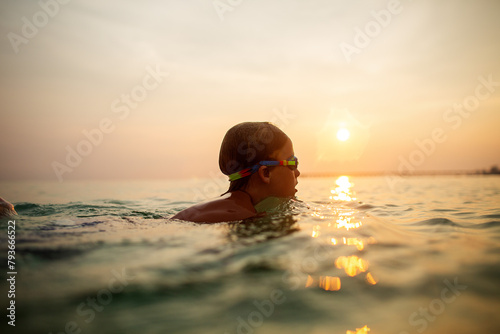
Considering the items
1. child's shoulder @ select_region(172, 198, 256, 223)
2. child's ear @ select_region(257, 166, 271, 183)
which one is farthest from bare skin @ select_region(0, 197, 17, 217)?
child's ear @ select_region(257, 166, 271, 183)

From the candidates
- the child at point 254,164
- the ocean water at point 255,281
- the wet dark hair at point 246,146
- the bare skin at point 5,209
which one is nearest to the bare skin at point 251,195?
the child at point 254,164

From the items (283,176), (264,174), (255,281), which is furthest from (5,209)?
(255,281)

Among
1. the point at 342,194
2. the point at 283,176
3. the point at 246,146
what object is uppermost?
the point at 246,146

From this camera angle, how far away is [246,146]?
4.33 metres

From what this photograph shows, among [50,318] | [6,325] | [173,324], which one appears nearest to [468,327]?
[173,324]

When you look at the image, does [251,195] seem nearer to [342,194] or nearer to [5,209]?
[5,209]

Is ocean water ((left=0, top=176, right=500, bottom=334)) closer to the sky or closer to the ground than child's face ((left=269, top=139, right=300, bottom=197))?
closer to the ground

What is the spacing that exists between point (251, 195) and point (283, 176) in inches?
23.6

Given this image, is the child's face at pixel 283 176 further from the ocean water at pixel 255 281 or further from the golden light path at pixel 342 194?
the golden light path at pixel 342 194

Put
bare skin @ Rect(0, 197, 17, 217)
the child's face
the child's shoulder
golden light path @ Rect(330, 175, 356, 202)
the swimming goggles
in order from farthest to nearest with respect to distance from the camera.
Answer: golden light path @ Rect(330, 175, 356, 202) → the child's face → the swimming goggles → bare skin @ Rect(0, 197, 17, 217) → the child's shoulder

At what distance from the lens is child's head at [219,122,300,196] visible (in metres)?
4.33

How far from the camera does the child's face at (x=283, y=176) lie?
4.39 meters

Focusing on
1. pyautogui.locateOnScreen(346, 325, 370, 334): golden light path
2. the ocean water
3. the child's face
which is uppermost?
the child's face

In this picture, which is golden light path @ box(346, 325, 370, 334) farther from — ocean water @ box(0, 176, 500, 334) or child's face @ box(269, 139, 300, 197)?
child's face @ box(269, 139, 300, 197)
